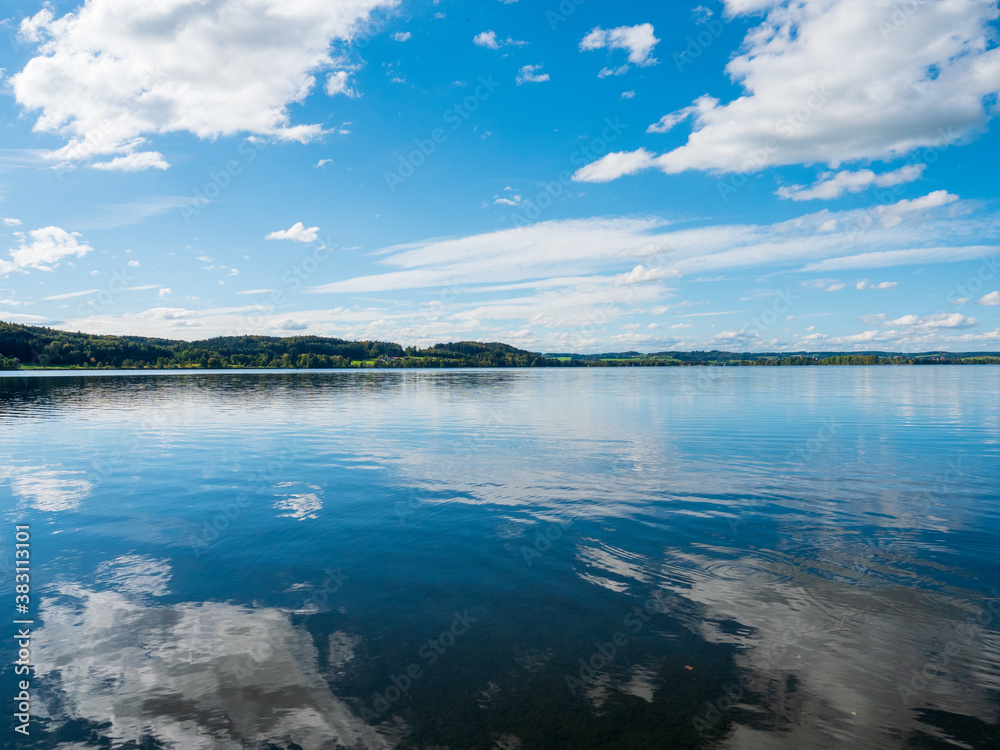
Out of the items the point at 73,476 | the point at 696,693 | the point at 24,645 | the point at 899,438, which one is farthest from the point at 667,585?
the point at 899,438

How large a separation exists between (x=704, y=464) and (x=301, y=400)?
5270 cm

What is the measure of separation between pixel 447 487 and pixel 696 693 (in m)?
14.3

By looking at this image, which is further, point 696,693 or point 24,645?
point 24,645

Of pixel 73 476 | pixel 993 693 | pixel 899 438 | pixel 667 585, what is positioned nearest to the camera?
pixel 993 693

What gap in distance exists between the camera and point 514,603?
1118 centimetres

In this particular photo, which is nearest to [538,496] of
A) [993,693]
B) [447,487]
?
[447,487]

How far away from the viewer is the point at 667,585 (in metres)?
11.9

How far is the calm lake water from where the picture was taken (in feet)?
24.9

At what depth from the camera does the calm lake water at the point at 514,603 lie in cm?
759

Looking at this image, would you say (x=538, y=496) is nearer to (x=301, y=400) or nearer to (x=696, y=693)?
(x=696, y=693)

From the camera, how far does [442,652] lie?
9.36m

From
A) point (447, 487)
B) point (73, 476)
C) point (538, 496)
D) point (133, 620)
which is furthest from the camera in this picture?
point (73, 476)

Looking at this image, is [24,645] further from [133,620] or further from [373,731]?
[373,731]

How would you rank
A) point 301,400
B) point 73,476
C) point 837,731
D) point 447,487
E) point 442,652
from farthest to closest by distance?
point 301,400, point 73,476, point 447,487, point 442,652, point 837,731
